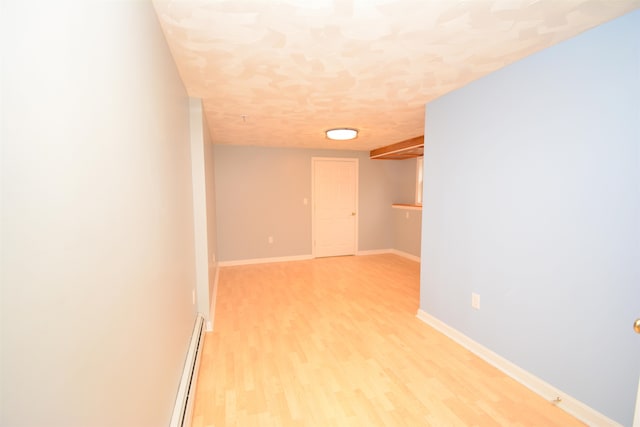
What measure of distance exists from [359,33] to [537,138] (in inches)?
50.2

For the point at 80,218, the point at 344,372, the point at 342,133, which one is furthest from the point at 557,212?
the point at 342,133

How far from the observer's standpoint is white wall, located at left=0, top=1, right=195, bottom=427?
411mm

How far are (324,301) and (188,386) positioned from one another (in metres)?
1.84

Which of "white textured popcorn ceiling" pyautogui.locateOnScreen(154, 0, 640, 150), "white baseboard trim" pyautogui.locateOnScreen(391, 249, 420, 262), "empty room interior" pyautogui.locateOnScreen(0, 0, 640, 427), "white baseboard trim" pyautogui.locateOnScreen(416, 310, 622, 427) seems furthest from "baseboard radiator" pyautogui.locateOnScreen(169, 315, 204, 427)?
"white baseboard trim" pyautogui.locateOnScreen(391, 249, 420, 262)

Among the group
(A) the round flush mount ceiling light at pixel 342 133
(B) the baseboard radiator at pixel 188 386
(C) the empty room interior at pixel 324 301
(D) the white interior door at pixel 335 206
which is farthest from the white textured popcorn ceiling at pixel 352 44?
(D) the white interior door at pixel 335 206

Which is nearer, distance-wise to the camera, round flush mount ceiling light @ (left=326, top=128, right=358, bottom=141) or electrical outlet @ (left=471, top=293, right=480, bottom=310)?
electrical outlet @ (left=471, top=293, right=480, bottom=310)

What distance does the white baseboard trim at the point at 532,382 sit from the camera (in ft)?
4.88

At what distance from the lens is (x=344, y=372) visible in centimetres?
196

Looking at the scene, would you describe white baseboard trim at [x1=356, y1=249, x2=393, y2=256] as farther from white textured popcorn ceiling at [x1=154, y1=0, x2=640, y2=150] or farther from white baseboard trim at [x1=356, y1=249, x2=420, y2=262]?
white textured popcorn ceiling at [x1=154, y1=0, x2=640, y2=150]

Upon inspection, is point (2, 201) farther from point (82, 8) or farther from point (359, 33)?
point (359, 33)

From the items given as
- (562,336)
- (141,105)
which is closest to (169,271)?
(141,105)

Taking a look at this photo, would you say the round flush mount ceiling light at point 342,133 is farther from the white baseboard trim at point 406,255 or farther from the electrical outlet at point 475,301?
the white baseboard trim at point 406,255

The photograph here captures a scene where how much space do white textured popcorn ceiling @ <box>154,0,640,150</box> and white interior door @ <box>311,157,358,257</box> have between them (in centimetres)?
265

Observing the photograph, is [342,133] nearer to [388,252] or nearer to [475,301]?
[475,301]
